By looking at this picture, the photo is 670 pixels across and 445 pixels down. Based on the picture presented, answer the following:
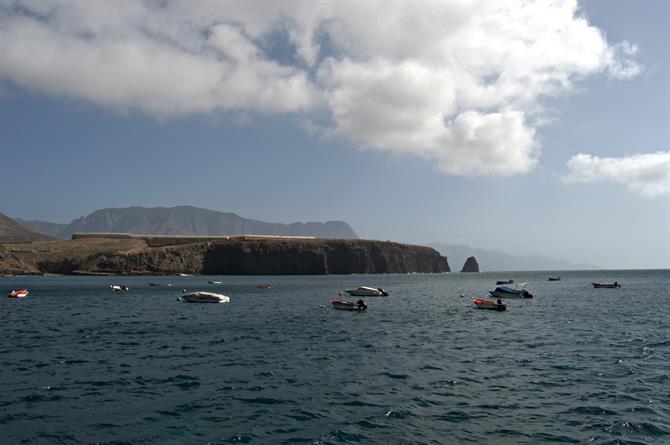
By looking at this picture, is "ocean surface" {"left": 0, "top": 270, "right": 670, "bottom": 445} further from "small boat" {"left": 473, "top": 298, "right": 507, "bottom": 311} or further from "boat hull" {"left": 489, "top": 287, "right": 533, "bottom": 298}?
"boat hull" {"left": 489, "top": 287, "right": 533, "bottom": 298}

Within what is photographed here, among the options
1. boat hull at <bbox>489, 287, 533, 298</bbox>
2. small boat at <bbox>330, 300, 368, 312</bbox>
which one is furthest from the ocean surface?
boat hull at <bbox>489, 287, 533, 298</bbox>

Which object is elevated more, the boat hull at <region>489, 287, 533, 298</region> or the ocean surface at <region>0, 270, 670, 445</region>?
the boat hull at <region>489, 287, 533, 298</region>

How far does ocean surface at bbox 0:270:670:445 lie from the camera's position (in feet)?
58.4

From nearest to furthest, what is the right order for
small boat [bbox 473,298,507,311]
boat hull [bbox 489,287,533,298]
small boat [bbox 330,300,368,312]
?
small boat [bbox 330,300,368,312] < small boat [bbox 473,298,507,311] < boat hull [bbox 489,287,533,298]

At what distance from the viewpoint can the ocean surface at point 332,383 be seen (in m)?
17.8

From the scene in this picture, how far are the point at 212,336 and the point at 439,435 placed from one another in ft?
90.0

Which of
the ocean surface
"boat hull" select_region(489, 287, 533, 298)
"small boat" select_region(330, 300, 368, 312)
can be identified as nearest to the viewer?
the ocean surface

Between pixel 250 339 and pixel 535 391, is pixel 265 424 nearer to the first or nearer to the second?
pixel 535 391

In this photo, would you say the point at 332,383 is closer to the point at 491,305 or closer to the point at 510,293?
the point at 491,305

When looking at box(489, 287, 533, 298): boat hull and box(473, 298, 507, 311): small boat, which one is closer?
box(473, 298, 507, 311): small boat

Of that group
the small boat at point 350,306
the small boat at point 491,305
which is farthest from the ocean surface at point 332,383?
the small boat at point 491,305

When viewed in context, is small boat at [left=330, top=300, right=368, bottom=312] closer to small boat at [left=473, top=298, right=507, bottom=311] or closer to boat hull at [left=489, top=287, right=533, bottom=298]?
small boat at [left=473, top=298, right=507, bottom=311]

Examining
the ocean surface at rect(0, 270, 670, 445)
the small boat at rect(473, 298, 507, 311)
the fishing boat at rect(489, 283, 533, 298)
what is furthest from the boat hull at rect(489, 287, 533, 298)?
the ocean surface at rect(0, 270, 670, 445)

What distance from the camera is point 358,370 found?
28.0 metres
